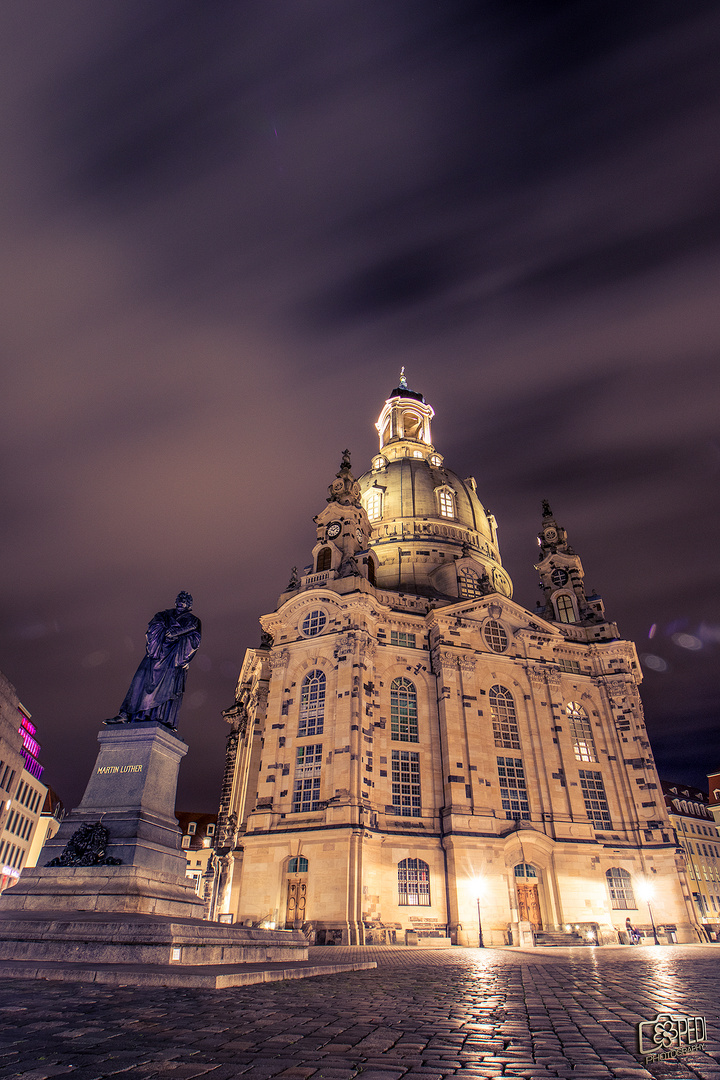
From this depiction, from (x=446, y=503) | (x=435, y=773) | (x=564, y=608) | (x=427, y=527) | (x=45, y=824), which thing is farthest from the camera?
(x=45, y=824)

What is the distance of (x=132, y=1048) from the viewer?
16.2 feet

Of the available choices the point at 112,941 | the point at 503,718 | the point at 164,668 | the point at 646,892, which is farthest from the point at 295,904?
the point at 112,941

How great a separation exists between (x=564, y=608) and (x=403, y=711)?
2141cm

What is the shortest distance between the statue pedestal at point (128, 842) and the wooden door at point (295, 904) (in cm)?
2199

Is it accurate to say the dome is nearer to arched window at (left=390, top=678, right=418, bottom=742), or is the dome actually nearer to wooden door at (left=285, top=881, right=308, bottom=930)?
arched window at (left=390, top=678, right=418, bottom=742)

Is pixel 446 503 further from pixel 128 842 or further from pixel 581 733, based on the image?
pixel 128 842

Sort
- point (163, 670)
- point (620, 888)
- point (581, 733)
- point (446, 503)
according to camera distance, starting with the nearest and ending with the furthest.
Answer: point (163, 670) → point (620, 888) → point (581, 733) → point (446, 503)

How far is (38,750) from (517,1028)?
9235 cm

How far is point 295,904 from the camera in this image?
34.6m

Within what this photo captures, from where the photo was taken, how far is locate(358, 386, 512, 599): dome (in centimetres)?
5380

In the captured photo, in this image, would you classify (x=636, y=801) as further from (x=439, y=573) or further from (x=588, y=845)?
(x=439, y=573)

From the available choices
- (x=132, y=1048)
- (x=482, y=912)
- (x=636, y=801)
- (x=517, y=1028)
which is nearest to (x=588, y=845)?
(x=636, y=801)

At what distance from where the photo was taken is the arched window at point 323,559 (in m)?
48.1

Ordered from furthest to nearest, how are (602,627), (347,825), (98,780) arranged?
(602,627), (347,825), (98,780)
